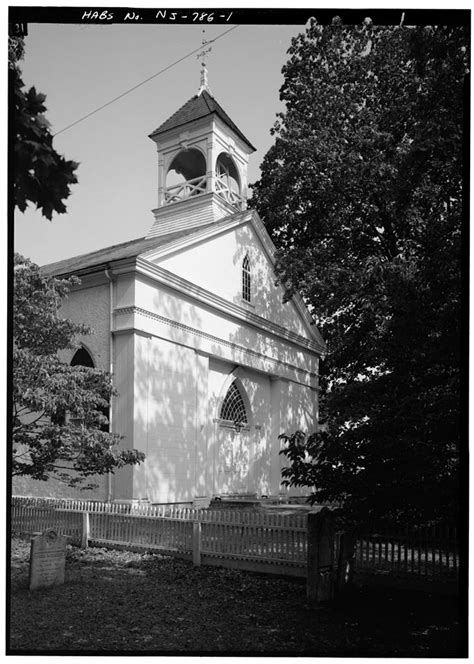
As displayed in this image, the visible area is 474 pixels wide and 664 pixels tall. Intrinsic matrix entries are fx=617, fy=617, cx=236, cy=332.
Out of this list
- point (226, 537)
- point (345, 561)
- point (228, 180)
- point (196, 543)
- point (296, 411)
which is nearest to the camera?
point (345, 561)

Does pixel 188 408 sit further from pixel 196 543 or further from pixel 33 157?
pixel 33 157

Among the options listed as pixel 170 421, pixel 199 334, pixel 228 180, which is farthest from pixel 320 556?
pixel 228 180

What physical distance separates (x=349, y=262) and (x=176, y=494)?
6.26 meters

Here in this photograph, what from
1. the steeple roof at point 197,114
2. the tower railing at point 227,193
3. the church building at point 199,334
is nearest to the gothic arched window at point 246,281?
the church building at point 199,334

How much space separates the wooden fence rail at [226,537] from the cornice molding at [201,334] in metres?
3.22

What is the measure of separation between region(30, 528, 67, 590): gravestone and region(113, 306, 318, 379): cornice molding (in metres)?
4.68

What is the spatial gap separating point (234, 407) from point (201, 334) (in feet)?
8.89

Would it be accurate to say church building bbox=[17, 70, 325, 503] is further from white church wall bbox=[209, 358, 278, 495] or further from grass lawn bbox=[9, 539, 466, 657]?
grass lawn bbox=[9, 539, 466, 657]

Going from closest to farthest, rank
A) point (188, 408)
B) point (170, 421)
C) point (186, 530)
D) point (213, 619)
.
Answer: point (213, 619), point (186, 530), point (170, 421), point (188, 408)

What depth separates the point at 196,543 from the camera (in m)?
8.60

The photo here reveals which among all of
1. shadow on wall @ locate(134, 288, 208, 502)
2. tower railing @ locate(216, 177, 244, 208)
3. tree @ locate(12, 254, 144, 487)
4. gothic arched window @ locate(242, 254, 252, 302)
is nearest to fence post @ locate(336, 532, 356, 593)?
tree @ locate(12, 254, 144, 487)

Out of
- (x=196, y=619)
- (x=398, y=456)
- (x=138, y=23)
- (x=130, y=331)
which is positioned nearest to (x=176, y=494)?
(x=130, y=331)

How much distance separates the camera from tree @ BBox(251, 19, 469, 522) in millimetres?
5602

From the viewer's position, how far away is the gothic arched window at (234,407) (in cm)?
1437
